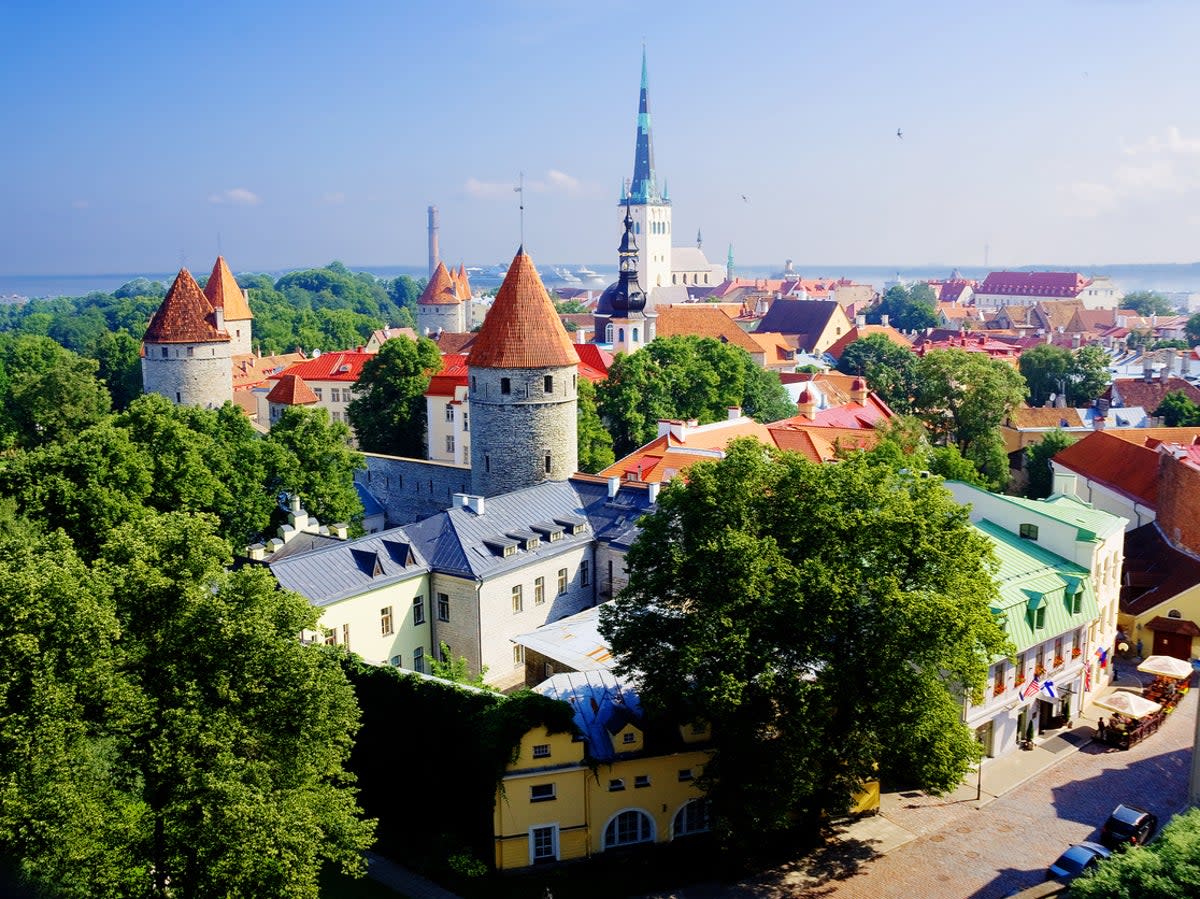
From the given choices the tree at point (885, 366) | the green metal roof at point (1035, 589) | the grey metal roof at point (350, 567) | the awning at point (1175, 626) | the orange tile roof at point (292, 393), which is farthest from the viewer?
the tree at point (885, 366)

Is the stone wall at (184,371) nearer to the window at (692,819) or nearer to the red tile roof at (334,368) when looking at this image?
the red tile roof at (334,368)

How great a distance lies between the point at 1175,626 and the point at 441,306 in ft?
258

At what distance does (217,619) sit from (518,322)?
71.7 feet

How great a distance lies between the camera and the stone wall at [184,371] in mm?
55625

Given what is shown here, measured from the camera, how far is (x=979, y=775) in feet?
83.9

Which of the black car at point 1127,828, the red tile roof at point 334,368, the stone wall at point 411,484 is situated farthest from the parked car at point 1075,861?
the red tile roof at point 334,368

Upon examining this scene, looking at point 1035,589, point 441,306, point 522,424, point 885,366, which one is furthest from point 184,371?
point 441,306

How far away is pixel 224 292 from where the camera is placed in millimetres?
67750

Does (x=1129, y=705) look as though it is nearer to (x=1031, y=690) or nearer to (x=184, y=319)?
(x=1031, y=690)

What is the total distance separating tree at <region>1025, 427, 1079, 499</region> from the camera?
4984 centimetres

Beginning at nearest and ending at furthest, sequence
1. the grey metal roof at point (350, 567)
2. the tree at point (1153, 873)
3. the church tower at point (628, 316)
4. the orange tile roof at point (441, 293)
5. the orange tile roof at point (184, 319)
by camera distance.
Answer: the tree at point (1153, 873)
the grey metal roof at point (350, 567)
the orange tile roof at point (184, 319)
the church tower at point (628, 316)
the orange tile roof at point (441, 293)

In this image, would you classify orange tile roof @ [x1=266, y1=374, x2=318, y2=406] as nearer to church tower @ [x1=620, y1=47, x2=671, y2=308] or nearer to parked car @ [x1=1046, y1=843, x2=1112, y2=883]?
parked car @ [x1=1046, y1=843, x2=1112, y2=883]

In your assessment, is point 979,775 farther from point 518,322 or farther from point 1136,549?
point 518,322

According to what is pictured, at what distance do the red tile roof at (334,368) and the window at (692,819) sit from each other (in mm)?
45223
